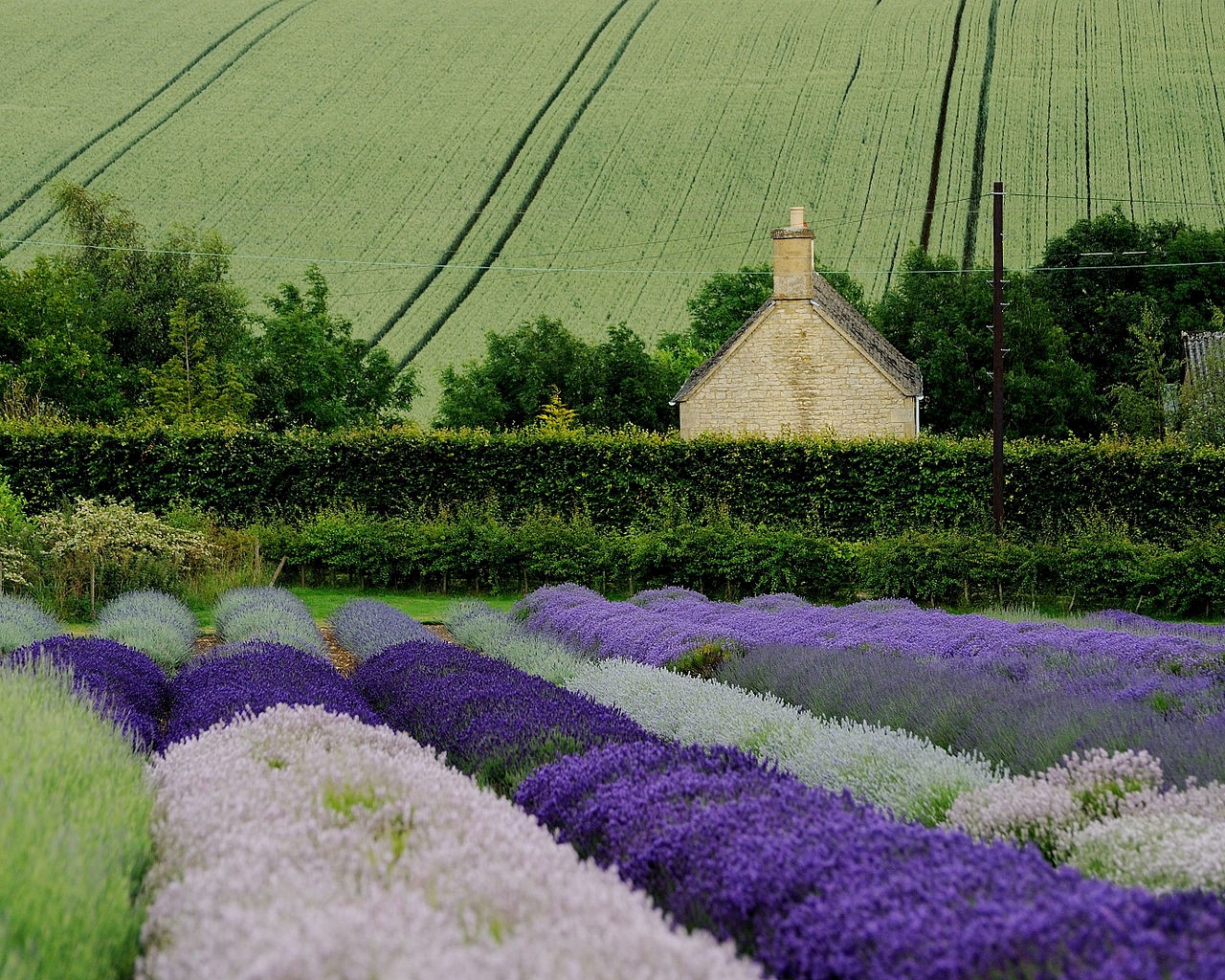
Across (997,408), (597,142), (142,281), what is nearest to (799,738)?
(997,408)

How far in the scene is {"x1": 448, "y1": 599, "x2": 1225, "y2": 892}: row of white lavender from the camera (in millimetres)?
3957

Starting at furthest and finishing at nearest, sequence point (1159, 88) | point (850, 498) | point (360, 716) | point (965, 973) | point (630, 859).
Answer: point (1159, 88) < point (850, 498) < point (360, 716) < point (630, 859) < point (965, 973)

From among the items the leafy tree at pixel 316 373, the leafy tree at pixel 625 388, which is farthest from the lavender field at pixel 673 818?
the leafy tree at pixel 316 373

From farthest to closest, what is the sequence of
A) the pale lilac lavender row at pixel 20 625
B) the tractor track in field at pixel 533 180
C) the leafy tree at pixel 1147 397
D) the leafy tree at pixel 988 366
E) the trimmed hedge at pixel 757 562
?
the tractor track in field at pixel 533 180 → the leafy tree at pixel 988 366 → the leafy tree at pixel 1147 397 → the trimmed hedge at pixel 757 562 → the pale lilac lavender row at pixel 20 625

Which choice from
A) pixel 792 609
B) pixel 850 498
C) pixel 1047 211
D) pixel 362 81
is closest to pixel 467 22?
pixel 362 81

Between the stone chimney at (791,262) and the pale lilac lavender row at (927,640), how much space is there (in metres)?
16.8

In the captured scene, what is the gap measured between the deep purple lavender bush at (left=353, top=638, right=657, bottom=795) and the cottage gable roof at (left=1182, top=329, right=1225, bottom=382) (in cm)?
2826

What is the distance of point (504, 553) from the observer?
803 inches

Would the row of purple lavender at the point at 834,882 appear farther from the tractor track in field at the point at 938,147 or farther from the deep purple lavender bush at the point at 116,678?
the tractor track in field at the point at 938,147

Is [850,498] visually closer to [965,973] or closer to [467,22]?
[965,973]

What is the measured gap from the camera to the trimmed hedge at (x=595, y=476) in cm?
2138

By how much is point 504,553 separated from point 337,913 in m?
17.8

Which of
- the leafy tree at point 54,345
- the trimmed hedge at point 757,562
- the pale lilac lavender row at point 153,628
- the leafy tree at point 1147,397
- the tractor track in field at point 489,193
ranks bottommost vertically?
the trimmed hedge at point 757,562

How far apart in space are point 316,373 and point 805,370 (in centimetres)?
1683
